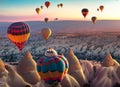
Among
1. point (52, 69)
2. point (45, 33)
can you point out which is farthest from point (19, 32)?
point (45, 33)

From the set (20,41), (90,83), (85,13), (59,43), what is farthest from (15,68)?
(59,43)

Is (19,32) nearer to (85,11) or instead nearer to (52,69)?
(52,69)

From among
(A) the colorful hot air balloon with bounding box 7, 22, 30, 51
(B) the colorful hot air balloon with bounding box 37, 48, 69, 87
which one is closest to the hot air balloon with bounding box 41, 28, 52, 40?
(A) the colorful hot air balloon with bounding box 7, 22, 30, 51

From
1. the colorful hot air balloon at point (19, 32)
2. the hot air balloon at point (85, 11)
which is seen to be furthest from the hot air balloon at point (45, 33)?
the colorful hot air balloon at point (19, 32)

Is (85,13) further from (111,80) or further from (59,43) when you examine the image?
(59,43)

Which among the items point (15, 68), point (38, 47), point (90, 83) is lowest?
point (38, 47)

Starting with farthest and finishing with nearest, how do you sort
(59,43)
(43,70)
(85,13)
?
(59,43)
(85,13)
(43,70)

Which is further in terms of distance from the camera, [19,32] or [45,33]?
[45,33]

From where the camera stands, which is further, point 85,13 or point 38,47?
point 38,47
